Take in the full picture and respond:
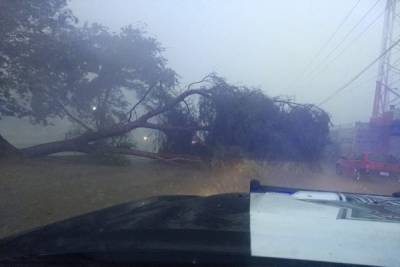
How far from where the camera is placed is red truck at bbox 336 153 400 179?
18.6 m

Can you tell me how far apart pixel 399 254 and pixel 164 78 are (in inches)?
643

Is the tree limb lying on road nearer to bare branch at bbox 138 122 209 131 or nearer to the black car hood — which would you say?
bare branch at bbox 138 122 209 131

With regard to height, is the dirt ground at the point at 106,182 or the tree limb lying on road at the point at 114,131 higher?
the tree limb lying on road at the point at 114,131

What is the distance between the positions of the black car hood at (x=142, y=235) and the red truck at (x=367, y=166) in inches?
695

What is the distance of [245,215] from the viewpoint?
7.70ft

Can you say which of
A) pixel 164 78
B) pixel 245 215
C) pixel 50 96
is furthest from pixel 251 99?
pixel 245 215

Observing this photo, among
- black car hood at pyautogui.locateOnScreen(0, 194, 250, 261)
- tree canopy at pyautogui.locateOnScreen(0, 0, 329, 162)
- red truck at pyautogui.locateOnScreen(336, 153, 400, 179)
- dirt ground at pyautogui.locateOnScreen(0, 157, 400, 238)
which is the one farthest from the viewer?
red truck at pyautogui.locateOnScreen(336, 153, 400, 179)

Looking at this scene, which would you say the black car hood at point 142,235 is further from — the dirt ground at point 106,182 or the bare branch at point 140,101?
the bare branch at point 140,101

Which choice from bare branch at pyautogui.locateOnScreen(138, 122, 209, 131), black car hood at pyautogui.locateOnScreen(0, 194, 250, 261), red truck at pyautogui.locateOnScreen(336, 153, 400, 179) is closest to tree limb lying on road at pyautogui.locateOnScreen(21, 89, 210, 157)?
bare branch at pyautogui.locateOnScreen(138, 122, 209, 131)

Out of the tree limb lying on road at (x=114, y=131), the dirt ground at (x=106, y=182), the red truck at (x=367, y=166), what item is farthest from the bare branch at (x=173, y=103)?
the red truck at (x=367, y=166)

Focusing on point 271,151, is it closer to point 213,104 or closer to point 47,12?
point 213,104

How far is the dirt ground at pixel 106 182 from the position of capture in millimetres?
7816

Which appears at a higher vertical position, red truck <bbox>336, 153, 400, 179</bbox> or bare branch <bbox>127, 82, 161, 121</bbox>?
bare branch <bbox>127, 82, 161, 121</bbox>

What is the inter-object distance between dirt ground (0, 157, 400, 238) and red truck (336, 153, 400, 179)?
43cm
